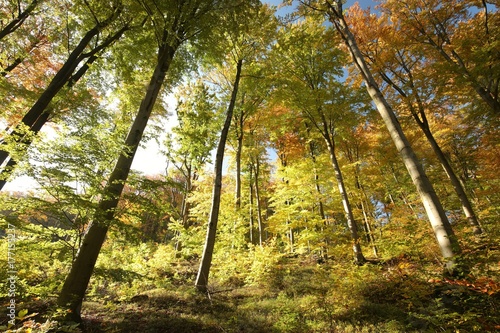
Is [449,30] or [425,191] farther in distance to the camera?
[449,30]

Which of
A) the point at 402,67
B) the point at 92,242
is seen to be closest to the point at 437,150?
the point at 402,67

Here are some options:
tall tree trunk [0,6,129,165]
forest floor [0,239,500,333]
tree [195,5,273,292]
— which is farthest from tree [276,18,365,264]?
tall tree trunk [0,6,129,165]

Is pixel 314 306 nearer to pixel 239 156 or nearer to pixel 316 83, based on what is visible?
pixel 239 156

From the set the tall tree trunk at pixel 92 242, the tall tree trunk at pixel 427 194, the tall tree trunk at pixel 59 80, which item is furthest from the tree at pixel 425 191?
the tall tree trunk at pixel 59 80

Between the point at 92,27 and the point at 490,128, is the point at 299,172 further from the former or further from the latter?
the point at 92,27

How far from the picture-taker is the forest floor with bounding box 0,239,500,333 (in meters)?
3.30

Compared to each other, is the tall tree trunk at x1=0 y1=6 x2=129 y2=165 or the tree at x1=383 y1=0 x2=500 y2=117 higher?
the tree at x1=383 y1=0 x2=500 y2=117

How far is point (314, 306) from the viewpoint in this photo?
212 inches

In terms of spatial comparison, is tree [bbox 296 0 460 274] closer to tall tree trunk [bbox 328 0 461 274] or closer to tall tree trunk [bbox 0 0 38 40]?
tall tree trunk [bbox 328 0 461 274]

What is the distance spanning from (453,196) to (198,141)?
1925 centimetres

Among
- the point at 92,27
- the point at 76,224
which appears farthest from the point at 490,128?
the point at 92,27

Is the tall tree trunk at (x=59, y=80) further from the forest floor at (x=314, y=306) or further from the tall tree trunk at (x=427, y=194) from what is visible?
the tall tree trunk at (x=427, y=194)

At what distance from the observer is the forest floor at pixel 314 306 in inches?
130

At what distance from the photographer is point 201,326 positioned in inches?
192
